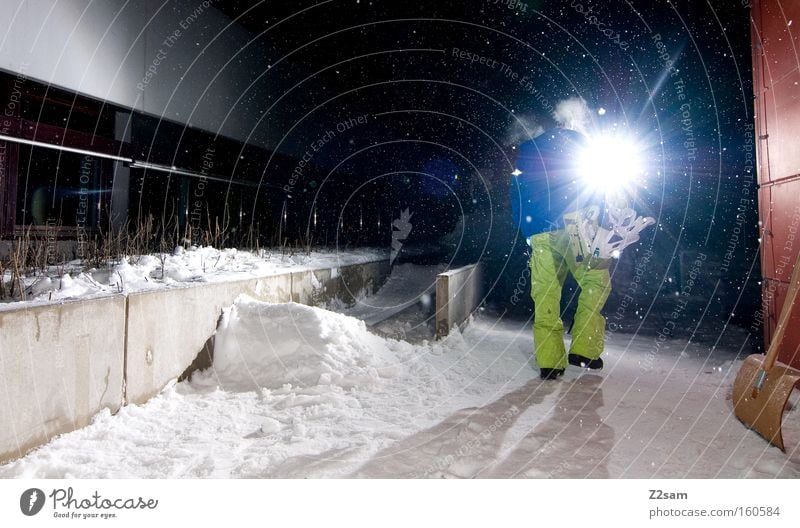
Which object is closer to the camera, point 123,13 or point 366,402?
point 366,402

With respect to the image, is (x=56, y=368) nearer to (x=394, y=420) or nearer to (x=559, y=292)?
(x=394, y=420)

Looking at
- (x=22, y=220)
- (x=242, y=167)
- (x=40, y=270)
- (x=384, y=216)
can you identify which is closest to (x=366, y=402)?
(x=40, y=270)

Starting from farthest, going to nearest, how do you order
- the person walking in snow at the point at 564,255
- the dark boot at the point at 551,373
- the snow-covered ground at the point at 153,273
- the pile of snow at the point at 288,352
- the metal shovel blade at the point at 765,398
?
the person walking in snow at the point at 564,255 < the dark boot at the point at 551,373 < the pile of snow at the point at 288,352 < the snow-covered ground at the point at 153,273 < the metal shovel blade at the point at 765,398

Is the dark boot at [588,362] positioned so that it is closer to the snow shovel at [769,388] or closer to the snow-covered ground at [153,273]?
the snow shovel at [769,388]

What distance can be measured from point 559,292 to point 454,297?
1652 mm

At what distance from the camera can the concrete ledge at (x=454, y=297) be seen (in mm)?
5055

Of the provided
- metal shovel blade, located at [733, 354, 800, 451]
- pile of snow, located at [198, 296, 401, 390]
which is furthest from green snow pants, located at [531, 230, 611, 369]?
pile of snow, located at [198, 296, 401, 390]

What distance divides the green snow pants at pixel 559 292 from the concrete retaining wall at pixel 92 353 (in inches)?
106

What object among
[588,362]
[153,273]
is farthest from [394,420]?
[153,273]

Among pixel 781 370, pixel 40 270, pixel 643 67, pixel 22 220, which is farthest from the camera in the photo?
pixel 643 67

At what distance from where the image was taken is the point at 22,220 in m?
5.61

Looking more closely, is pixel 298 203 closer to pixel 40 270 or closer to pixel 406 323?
pixel 406 323

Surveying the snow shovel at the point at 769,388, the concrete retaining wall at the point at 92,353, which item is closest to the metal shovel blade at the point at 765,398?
the snow shovel at the point at 769,388

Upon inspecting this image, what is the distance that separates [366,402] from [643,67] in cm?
842
